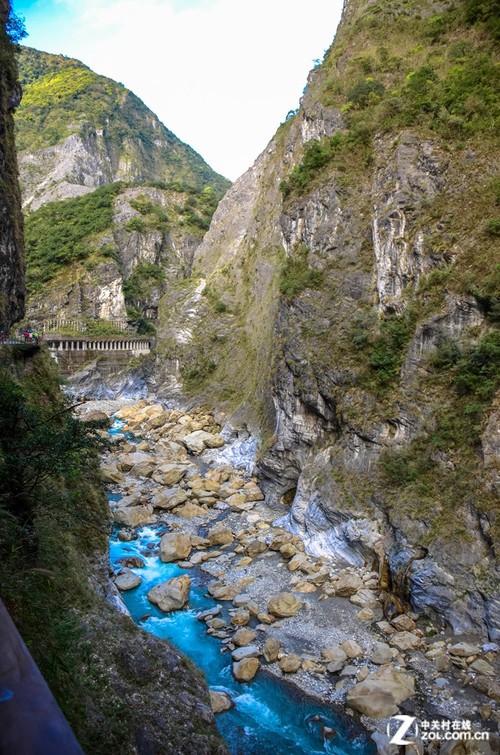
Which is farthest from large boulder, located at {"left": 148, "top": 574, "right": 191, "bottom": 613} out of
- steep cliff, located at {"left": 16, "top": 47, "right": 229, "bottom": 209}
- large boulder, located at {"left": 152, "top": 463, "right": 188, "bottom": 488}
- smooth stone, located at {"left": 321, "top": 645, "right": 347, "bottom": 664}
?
steep cliff, located at {"left": 16, "top": 47, "right": 229, "bottom": 209}

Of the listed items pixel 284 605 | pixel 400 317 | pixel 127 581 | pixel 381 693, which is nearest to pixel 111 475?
pixel 127 581

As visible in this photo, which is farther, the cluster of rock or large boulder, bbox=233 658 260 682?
the cluster of rock

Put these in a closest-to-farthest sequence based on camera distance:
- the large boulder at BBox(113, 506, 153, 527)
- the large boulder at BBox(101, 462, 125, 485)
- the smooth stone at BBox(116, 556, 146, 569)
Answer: the smooth stone at BBox(116, 556, 146, 569)
the large boulder at BBox(113, 506, 153, 527)
the large boulder at BBox(101, 462, 125, 485)

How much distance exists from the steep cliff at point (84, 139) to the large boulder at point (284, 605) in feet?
284

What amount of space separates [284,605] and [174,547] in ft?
19.6

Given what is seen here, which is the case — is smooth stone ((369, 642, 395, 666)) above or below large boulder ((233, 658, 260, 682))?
above

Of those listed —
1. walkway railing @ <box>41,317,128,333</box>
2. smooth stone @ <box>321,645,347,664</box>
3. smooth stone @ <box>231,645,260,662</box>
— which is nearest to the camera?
smooth stone @ <box>321,645,347,664</box>

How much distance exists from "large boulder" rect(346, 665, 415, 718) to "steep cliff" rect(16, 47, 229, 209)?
90753mm

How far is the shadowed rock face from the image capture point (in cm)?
1992

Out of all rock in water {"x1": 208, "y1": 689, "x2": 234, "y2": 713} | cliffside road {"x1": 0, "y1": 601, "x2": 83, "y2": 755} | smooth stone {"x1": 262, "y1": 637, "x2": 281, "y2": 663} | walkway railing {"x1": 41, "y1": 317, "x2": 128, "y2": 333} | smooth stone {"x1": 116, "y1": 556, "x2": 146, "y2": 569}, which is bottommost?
smooth stone {"x1": 116, "y1": 556, "x2": 146, "y2": 569}

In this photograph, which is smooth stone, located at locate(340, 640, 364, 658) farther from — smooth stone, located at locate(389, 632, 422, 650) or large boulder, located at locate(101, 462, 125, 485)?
large boulder, located at locate(101, 462, 125, 485)

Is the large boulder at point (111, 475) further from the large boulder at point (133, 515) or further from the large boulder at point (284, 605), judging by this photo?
the large boulder at point (284, 605)

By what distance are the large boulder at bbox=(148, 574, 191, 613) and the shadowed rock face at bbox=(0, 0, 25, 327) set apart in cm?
1222

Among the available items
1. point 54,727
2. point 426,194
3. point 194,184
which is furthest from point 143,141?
point 54,727
